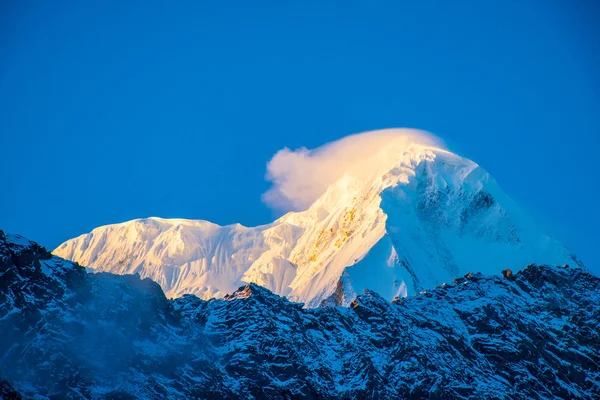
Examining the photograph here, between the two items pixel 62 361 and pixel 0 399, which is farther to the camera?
pixel 62 361

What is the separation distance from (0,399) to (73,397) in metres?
17.7

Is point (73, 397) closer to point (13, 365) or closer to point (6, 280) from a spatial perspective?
point (13, 365)

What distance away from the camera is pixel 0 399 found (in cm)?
17575

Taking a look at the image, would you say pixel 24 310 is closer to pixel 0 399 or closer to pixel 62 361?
pixel 62 361

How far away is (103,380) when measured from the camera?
199750mm

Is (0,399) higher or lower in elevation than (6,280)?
lower

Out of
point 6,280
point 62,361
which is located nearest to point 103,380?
point 62,361

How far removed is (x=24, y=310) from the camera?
19812 cm

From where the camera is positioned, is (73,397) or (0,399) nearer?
(0,399)

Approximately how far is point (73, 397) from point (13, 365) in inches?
415

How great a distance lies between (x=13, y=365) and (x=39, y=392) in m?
6.09

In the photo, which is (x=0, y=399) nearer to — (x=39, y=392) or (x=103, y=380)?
(x=39, y=392)

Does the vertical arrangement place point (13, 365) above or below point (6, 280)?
below

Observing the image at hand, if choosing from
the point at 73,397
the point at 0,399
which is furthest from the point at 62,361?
the point at 0,399
